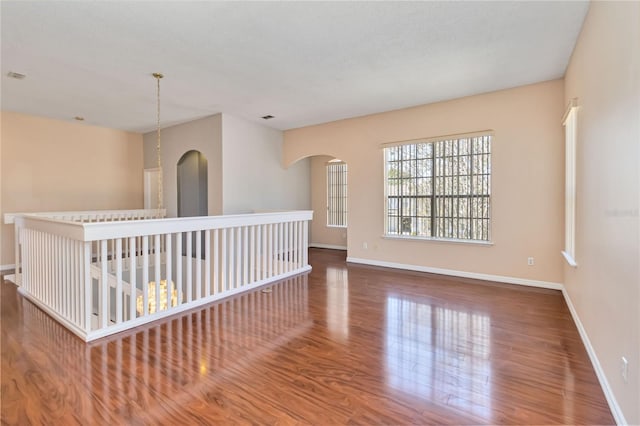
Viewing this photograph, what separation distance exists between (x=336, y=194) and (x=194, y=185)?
3.54 m

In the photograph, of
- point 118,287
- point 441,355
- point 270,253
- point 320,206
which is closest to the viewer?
point 441,355

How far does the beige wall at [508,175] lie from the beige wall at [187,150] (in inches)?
117

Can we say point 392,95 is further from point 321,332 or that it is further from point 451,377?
point 451,377

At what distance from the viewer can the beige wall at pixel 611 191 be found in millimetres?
1622

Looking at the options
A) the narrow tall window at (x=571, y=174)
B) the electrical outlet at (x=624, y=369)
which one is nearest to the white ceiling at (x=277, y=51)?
the narrow tall window at (x=571, y=174)

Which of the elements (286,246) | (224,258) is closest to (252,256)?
(224,258)

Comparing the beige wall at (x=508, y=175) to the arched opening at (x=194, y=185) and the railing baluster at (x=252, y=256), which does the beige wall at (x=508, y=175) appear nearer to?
the railing baluster at (x=252, y=256)

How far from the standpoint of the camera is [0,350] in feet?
8.65

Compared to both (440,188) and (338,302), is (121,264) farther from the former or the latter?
(440,188)

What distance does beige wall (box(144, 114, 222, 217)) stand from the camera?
6059 millimetres

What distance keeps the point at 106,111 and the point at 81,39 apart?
9.67ft

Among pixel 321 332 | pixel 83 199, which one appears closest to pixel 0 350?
pixel 321 332

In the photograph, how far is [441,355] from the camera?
8.45 ft

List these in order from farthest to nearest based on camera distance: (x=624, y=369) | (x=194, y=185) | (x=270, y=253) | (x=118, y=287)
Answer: (x=194, y=185)
(x=270, y=253)
(x=118, y=287)
(x=624, y=369)
